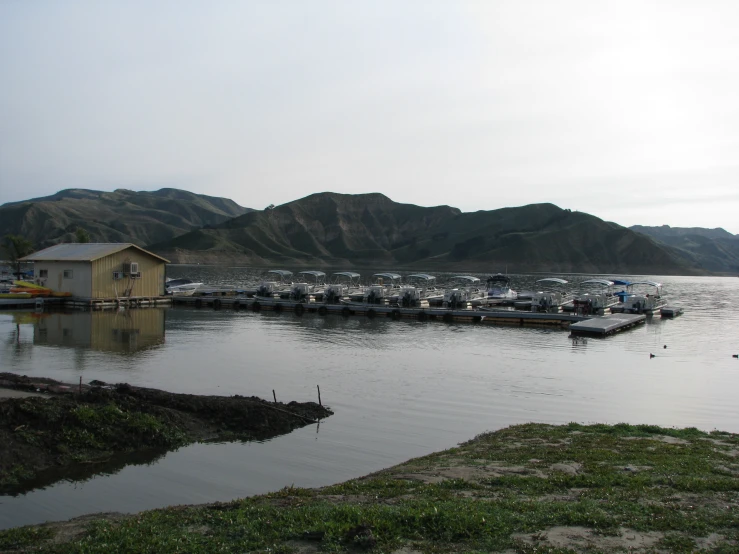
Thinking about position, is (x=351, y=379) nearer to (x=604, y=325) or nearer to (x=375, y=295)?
(x=604, y=325)

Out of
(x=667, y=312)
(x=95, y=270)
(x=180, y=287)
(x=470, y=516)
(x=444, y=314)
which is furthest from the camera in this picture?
(x=180, y=287)

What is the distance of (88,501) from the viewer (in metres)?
11.4

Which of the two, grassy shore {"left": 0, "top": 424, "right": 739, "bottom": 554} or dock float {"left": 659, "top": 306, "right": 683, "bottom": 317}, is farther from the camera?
dock float {"left": 659, "top": 306, "right": 683, "bottom": 317}

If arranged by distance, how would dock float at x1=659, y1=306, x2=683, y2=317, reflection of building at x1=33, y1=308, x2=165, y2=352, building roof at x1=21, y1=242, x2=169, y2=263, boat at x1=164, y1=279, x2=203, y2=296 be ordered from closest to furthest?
reflection of building at x1=33, y1=308, x2=165, y2=352
building roof at x1=21, y1=242, x2=169, y2=263
dock float at x1=659, y1=306, x2=683, y2=317
boat at x1=164, y1=279, x2=203, y2=296

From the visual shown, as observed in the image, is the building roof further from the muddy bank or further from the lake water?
the muddy bank

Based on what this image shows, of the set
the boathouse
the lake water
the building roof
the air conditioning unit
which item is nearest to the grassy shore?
the lake water

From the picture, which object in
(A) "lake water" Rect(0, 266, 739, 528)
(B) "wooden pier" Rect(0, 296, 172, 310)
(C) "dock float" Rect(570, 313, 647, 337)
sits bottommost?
(A) "lake water" Rect(0, 266, 739, 528)

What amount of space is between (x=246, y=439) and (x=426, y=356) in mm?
15499

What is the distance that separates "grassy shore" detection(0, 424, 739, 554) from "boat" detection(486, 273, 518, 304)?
5080cm

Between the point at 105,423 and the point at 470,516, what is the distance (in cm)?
960

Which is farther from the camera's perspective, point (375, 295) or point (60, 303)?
point (375, 295)

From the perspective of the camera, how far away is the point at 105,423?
1443 cm

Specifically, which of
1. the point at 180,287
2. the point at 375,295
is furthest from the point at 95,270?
the point at 375,295

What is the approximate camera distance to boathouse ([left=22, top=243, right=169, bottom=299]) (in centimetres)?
4847
